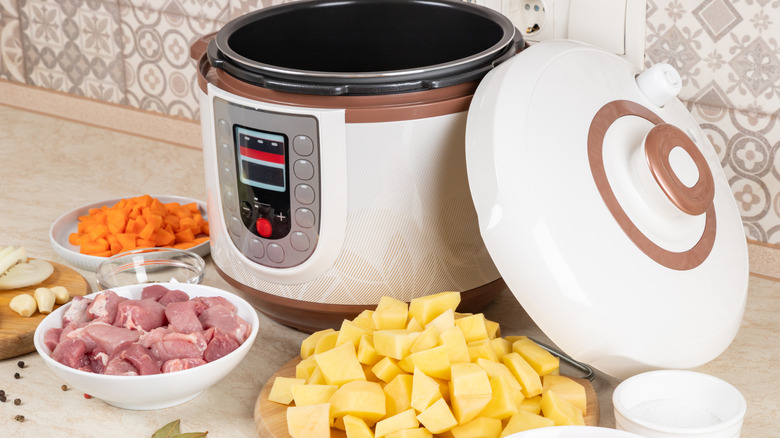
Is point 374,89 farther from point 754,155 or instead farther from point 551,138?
point 754,155

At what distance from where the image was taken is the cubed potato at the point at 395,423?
890 mm

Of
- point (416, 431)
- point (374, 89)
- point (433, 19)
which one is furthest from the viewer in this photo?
point (433, 19)

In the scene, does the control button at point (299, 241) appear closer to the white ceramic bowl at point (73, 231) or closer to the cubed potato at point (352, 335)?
the cubed potato at point (352, 335)

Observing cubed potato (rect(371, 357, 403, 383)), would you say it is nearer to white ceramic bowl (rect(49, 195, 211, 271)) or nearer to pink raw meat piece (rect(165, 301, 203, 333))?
pink raw meat piece (rect(165, 301, 203, 333))

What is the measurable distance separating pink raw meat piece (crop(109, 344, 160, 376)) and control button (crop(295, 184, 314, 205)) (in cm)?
25

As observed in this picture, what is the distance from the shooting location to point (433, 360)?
91 centimetres

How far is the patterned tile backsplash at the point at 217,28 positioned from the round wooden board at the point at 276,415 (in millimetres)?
537


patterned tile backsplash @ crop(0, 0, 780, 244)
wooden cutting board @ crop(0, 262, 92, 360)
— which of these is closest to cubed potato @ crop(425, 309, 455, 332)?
wooden cutting board @ crop(0, 262, 92, 360)

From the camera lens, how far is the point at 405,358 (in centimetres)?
93

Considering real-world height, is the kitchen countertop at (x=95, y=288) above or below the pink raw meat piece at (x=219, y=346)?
below

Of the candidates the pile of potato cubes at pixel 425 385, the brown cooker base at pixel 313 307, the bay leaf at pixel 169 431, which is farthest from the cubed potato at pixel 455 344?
the bay leaf at pixel 169 431

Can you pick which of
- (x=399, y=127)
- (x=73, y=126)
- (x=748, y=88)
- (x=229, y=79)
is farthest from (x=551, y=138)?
(x=73, y=126)

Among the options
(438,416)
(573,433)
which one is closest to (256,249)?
(438,416)

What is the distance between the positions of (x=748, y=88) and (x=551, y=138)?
0.50m
